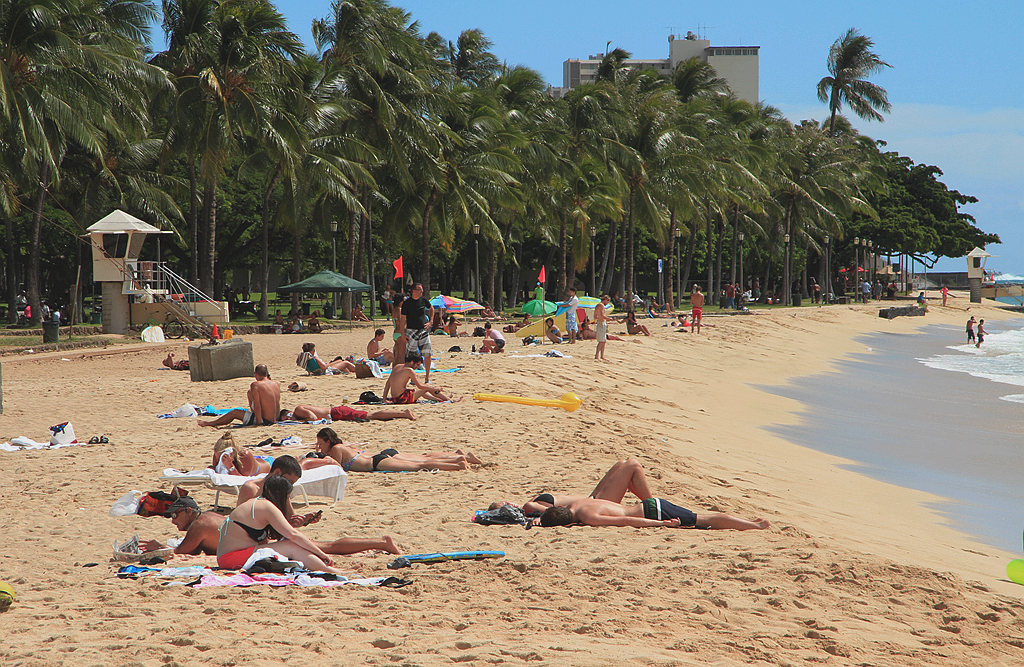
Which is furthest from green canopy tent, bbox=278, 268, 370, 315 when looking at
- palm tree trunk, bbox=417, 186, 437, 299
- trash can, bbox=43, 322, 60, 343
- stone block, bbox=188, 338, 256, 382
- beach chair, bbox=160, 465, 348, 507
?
beach chair, bbox=160, 465, 348, 507

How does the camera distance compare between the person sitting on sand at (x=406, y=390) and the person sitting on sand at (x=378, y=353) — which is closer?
the person sitting on sand at (x=406, y=390)

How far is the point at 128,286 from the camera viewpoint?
941 inches

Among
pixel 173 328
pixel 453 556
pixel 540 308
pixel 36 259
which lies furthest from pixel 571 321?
pixel 36 259

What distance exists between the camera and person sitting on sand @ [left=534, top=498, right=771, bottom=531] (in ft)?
19.9

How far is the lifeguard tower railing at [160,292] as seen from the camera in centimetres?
2378

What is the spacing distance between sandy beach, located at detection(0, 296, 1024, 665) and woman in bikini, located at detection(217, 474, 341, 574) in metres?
0.25

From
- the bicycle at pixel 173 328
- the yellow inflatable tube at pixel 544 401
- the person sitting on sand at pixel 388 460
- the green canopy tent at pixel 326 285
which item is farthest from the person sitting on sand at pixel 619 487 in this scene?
the green canopy tent at pixel 326 285

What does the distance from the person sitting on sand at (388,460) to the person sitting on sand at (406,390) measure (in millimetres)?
3107

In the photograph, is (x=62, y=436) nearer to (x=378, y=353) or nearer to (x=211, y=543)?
(x=211, y=543)

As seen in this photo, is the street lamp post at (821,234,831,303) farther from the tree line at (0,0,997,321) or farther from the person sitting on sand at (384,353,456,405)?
the person sitting on sand at (384,353,456,405)

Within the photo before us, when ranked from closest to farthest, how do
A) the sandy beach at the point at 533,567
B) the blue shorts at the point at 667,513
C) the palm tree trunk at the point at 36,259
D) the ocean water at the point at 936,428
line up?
1. the sandy beach at the point at 533,567
2. the blue shorts at the point at 667,513
3. the ocean water at the point at 936,428
4. the palm tree trunk at the point at 36,259

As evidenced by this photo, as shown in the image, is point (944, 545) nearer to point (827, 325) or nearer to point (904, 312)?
point (827, 325)

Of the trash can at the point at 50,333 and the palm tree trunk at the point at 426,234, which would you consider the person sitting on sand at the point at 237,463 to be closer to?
the trash can at the point at 50,333

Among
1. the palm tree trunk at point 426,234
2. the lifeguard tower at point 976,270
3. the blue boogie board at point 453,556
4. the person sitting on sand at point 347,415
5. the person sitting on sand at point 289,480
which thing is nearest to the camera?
the blue boogie board at point 453,556
